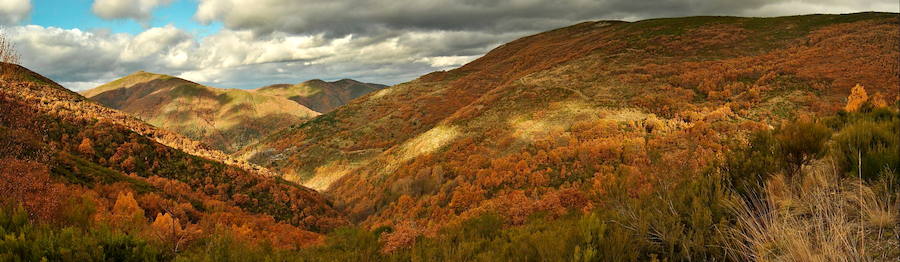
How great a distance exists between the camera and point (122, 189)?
1184 cm

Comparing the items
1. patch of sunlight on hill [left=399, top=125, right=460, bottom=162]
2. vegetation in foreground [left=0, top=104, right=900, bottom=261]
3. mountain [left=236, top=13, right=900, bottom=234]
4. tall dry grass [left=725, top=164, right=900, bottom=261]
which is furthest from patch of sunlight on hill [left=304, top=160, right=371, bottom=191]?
tall dry grass [left=725, top=164, right=900, bottom=261]

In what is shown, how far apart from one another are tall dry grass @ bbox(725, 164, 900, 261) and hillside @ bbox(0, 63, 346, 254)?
6.63 metres

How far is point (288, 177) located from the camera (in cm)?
4281

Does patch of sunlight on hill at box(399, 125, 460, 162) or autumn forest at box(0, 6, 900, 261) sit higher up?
autumn forest at box(0, 6, 900, 261)

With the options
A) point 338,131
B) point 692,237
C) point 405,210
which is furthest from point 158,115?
point 692,237

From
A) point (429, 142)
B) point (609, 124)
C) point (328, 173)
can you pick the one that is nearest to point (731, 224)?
point (609, 124)

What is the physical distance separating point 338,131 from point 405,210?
37.2m

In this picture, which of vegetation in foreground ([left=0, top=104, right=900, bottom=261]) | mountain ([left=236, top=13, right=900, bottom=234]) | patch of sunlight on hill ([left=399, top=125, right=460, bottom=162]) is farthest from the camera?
patch of sunlight on hill ([left=399, top=125, right=460, bottom=162])

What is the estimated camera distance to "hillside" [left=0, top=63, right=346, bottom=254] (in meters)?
5.68

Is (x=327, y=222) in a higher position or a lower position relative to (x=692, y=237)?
lower

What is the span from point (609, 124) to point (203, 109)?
670ft

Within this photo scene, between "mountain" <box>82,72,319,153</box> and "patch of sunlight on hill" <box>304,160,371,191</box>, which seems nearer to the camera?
"patch of sunlight on hill" <box>304,160,371,191</box>

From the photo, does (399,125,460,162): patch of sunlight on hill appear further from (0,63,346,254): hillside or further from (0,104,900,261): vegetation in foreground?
(0,104,900,261): vegetation in foreground

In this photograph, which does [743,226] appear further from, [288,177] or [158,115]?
[158,115]
